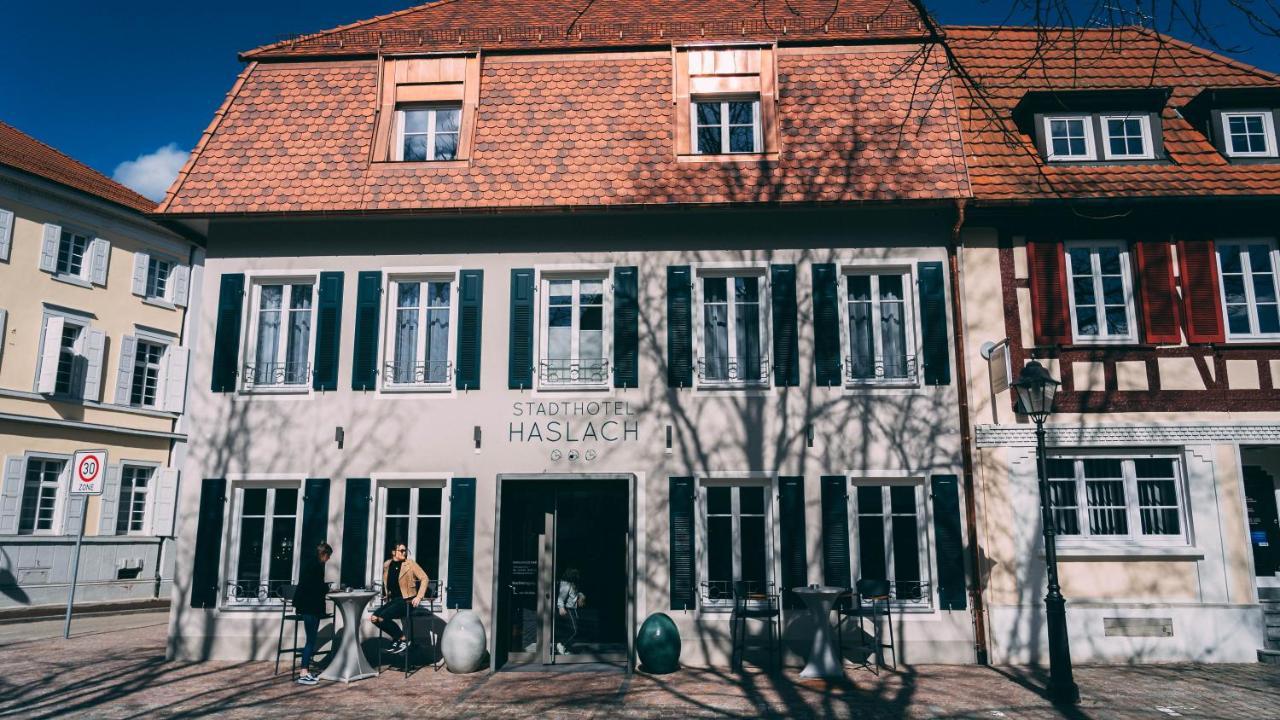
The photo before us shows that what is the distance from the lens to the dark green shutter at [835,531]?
39.2 ft

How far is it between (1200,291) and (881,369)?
4586 mm

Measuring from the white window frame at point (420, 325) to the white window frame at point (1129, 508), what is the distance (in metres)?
8.71

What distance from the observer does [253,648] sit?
12172mm

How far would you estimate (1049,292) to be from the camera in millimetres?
12438

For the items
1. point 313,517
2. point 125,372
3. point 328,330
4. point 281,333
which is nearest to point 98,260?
point 125,372

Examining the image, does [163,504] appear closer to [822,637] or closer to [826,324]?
[826,324]

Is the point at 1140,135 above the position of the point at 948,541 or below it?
above

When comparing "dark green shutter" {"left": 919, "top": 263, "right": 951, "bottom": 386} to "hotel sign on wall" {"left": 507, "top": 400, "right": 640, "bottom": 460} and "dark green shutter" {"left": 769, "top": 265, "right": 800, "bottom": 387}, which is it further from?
"hotel sign on wall" {"left": 507, "top": 400, "right": 640, "bottom": 460}

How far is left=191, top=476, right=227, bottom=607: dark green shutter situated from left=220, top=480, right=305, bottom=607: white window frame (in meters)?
0.13


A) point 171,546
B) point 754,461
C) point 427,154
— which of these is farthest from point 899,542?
point 171,546

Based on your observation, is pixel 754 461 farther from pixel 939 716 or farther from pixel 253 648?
pixel 253 648

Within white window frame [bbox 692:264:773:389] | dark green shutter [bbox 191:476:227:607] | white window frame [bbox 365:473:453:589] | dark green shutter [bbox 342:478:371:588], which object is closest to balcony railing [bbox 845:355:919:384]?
white window frame [bbox 692:264:773:389]

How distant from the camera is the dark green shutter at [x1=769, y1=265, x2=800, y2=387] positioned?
12531 mm

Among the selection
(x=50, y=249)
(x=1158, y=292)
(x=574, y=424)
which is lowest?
(x=574, y=424)
